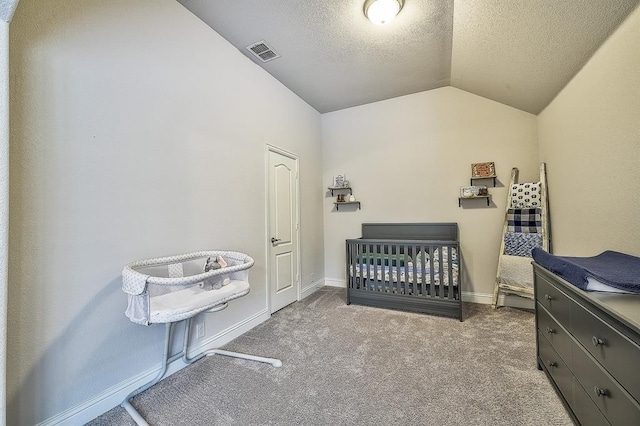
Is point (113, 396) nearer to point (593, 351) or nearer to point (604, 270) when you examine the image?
point (593, 351)

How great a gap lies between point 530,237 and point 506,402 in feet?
6.68

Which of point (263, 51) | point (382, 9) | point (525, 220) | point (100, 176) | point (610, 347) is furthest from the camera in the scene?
point (525, 220)

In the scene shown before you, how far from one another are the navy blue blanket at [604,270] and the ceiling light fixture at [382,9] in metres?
2.09

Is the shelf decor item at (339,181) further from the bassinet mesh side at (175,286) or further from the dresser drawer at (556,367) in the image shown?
the dresser drawer at (556,367)

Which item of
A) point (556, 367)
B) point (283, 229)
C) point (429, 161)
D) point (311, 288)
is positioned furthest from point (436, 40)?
point (311, 288)

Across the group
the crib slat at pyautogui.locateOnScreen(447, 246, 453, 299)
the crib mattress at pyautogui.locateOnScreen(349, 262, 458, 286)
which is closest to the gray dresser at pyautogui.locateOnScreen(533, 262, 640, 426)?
the crib slat at pyautogui.locateOnScreen(447, 246, 453, 299)

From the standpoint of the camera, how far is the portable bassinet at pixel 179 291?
138cm

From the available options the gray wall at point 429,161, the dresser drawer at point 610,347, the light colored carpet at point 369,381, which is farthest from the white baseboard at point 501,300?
the dresser drawer at point 610,347

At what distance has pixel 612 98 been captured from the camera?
1643mm

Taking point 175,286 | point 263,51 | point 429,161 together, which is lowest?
point 175,286

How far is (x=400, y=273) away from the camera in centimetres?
304

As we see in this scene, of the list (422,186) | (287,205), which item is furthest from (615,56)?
(287,205)

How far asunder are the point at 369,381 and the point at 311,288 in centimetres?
211

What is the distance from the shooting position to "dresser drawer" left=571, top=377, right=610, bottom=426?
108 centimetres
